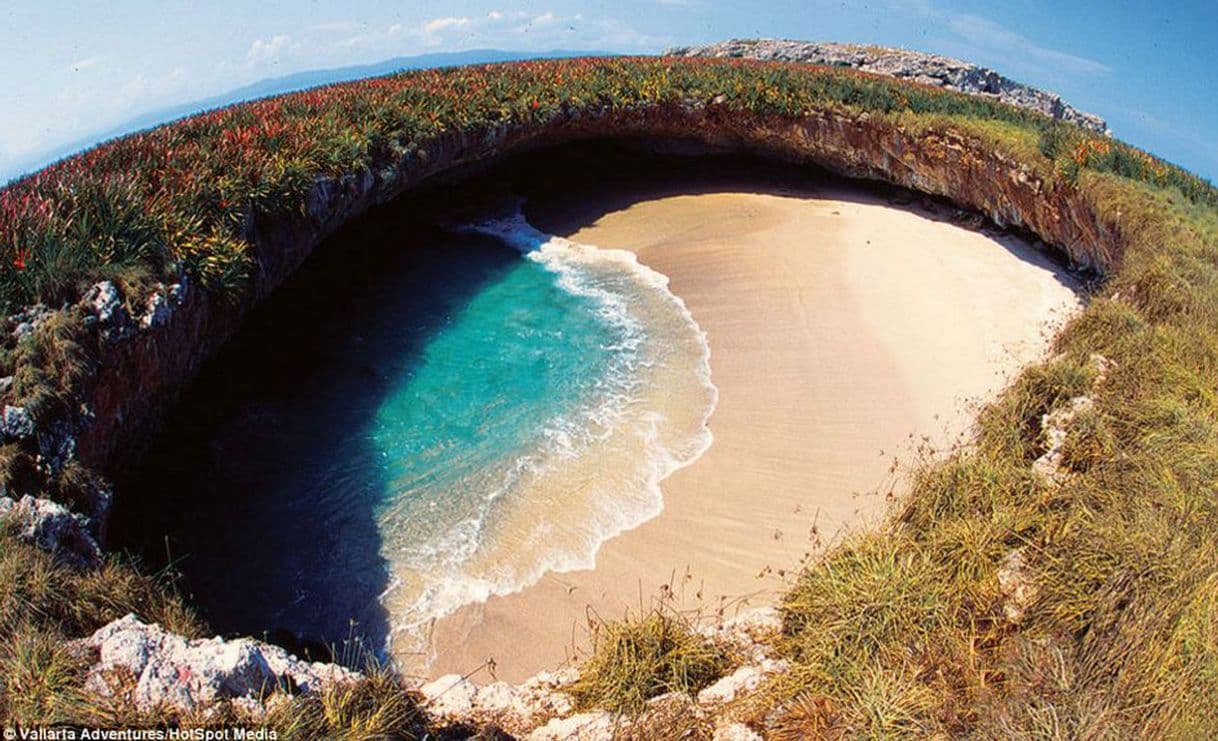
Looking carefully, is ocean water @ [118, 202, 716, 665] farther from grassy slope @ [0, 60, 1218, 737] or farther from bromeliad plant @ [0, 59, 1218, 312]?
grassy slope @ [0, 60, 1218, 737]

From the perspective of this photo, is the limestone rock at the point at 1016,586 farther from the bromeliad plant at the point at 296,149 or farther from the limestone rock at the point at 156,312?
the bromeliad plant at the point at 296,149

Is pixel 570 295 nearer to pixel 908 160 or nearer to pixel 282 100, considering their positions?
pixel 282 100

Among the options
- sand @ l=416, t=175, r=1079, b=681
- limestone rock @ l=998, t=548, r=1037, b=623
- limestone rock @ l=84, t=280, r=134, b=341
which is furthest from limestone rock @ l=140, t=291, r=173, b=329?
limestone rock @ l=998, t=548, r=1037, b=623

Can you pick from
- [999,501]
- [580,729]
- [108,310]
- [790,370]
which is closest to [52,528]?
[108,310]

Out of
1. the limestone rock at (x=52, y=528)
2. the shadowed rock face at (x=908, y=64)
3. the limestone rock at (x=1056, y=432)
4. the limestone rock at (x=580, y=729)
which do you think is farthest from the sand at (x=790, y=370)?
the shadowed rock face at (x=908, y=64)

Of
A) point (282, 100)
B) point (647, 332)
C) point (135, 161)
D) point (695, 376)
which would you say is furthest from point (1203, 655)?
point (282, 100)

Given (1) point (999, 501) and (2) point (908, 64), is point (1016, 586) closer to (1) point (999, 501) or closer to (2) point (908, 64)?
(1) point (999, 501)
